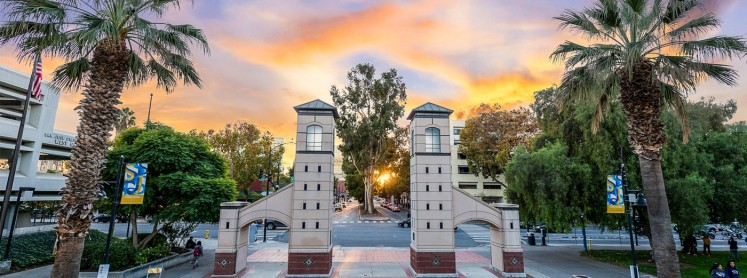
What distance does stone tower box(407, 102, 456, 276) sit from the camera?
1762 centimetres

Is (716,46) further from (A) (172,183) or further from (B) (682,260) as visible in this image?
(A) (172,183)

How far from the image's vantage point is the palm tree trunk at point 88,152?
36.0 ft

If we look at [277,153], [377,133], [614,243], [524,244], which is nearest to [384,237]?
[524,244]

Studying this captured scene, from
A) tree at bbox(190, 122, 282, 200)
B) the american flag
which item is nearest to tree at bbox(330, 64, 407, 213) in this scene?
tree at bbox(190, 122, 282, 200)

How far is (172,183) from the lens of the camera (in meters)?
18.8

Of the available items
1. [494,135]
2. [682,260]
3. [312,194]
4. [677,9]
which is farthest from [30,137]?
[494,135]

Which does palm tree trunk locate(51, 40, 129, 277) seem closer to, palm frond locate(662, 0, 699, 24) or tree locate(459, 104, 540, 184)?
palm frond locate(662, 0, 699, 24)

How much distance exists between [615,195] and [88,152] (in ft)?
61.5

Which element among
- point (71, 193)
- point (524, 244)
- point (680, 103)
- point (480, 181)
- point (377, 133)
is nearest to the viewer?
point (71, 193)

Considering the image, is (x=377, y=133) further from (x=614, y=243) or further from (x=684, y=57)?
(x=684, y=57)

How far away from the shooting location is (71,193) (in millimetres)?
11156

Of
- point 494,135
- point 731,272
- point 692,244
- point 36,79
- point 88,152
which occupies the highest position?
point 494,135

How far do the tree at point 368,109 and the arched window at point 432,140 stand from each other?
91.7 ft

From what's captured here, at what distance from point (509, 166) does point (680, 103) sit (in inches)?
466
